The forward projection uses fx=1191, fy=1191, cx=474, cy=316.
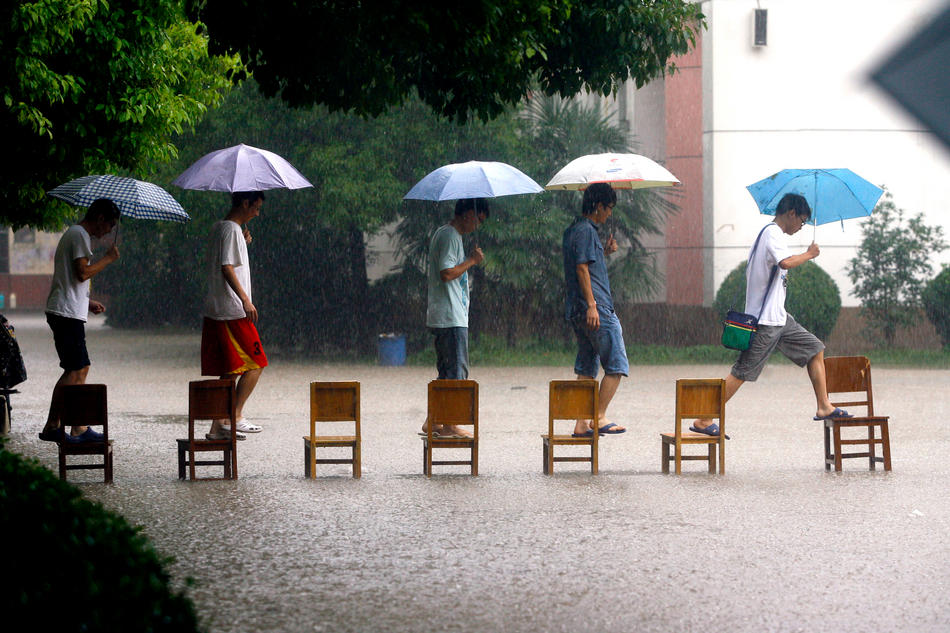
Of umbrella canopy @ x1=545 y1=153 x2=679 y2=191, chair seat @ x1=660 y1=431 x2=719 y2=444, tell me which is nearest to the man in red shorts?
umbrella canopy @ x1=545 y1=153 x2=679 y2=191

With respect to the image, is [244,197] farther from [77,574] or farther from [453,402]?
[77,574]

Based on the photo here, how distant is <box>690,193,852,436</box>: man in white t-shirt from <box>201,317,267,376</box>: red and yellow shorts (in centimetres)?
342

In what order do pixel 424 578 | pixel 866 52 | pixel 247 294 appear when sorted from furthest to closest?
pixel 247 294 < pixel 424 578 < pixel 866 52

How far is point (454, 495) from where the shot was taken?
23.1ft

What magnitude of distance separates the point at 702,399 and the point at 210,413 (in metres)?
3.20

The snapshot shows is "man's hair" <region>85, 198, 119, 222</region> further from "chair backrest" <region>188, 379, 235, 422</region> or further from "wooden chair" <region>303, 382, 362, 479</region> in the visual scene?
"wooden chair" <region>303, 382, 362, 479</region>

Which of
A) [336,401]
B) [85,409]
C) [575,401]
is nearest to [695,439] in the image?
[575,401]

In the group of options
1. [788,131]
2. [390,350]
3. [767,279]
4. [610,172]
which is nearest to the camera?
[767,279]

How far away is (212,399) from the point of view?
297 inches

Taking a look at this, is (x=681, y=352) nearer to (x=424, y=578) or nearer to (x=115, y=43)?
(x=115, y=43)

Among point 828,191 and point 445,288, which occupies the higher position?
point 828,191


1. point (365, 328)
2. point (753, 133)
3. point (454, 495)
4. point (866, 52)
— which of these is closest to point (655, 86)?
point (753, 133)

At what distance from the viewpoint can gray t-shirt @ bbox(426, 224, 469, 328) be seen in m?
8.84

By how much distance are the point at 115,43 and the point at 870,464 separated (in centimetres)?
676
